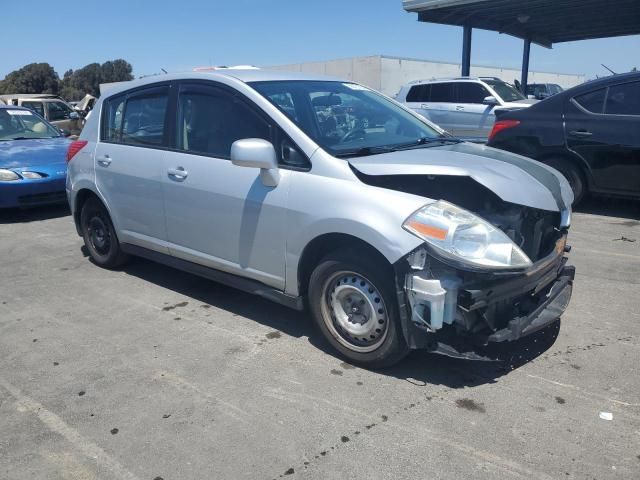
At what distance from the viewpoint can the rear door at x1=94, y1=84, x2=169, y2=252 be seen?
4727 millimetres

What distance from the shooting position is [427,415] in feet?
10.1

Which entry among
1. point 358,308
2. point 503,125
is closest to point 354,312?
point 358,308

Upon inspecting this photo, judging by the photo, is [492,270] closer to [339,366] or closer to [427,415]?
[427,415]

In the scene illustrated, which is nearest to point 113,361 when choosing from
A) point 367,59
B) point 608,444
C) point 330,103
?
point 330,103

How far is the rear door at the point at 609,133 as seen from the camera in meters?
→ 6.76

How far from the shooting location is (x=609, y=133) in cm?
690

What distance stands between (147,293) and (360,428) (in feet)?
9.31

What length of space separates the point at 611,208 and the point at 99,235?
6656 mm

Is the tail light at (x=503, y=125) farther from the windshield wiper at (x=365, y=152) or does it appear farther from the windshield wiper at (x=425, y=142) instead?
the windshield wiper at (x=365, y=152)

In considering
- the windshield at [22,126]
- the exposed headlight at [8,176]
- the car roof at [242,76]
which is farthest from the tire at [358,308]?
the windshield at [22,126]

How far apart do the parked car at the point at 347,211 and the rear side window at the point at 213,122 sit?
1 cm

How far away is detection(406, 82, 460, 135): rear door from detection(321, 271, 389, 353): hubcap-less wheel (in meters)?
9.57

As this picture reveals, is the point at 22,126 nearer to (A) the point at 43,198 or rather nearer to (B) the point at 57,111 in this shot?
Result: (A) the point at 43,198

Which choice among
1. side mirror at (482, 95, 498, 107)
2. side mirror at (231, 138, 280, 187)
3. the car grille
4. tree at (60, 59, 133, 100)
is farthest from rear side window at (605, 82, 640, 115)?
tree at (60, 59, 133, 100)
